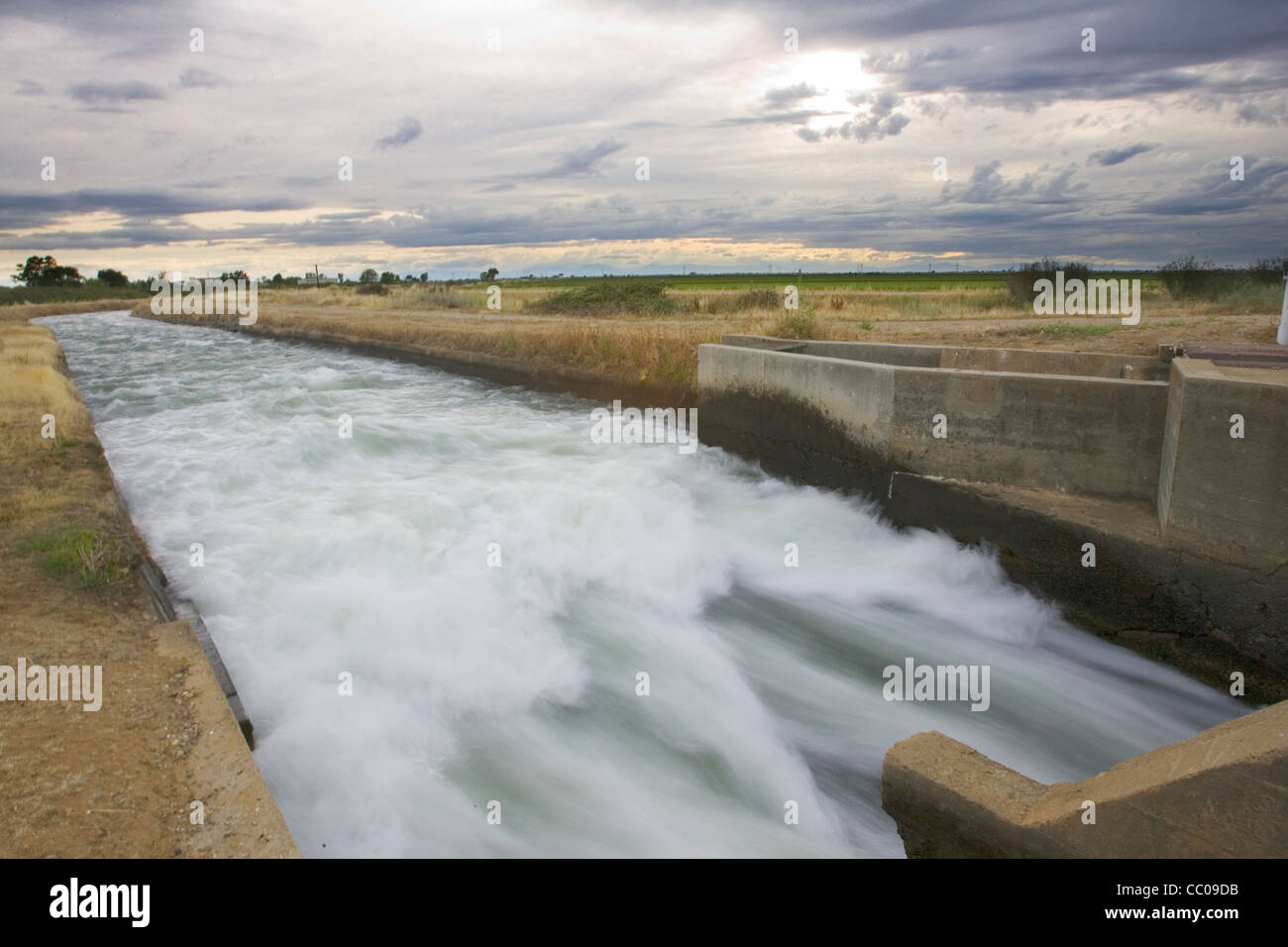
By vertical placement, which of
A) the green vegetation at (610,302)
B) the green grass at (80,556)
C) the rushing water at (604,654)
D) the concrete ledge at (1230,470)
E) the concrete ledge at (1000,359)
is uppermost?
the green vegetation at (610,302)

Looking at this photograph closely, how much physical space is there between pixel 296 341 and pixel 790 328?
25.3 m

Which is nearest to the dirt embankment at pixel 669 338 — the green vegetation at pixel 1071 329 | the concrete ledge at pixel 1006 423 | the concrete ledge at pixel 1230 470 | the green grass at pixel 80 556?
the green vegetation at pixel 1071 329

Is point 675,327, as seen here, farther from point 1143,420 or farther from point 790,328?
point 1143,420

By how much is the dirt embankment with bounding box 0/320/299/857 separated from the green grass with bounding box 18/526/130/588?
0.01 meters

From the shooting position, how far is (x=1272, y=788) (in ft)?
9.91

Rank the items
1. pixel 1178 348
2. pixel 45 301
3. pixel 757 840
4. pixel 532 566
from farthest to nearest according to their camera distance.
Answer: pixel 45 301 → pixel 1178 348 → pixel 532 566 → pixel 757 840

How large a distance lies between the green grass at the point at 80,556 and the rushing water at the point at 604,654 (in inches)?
32.7

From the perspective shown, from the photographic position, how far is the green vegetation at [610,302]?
30648 millimetres

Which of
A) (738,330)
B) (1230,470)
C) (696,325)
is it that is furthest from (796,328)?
(1230,470)

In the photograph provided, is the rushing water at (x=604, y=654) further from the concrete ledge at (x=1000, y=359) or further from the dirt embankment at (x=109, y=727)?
the concrete ledge at (x=1000, y=359)

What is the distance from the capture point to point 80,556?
6641 mm

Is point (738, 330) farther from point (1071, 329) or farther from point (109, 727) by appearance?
point (109, 727)

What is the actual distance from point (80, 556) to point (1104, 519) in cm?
873
